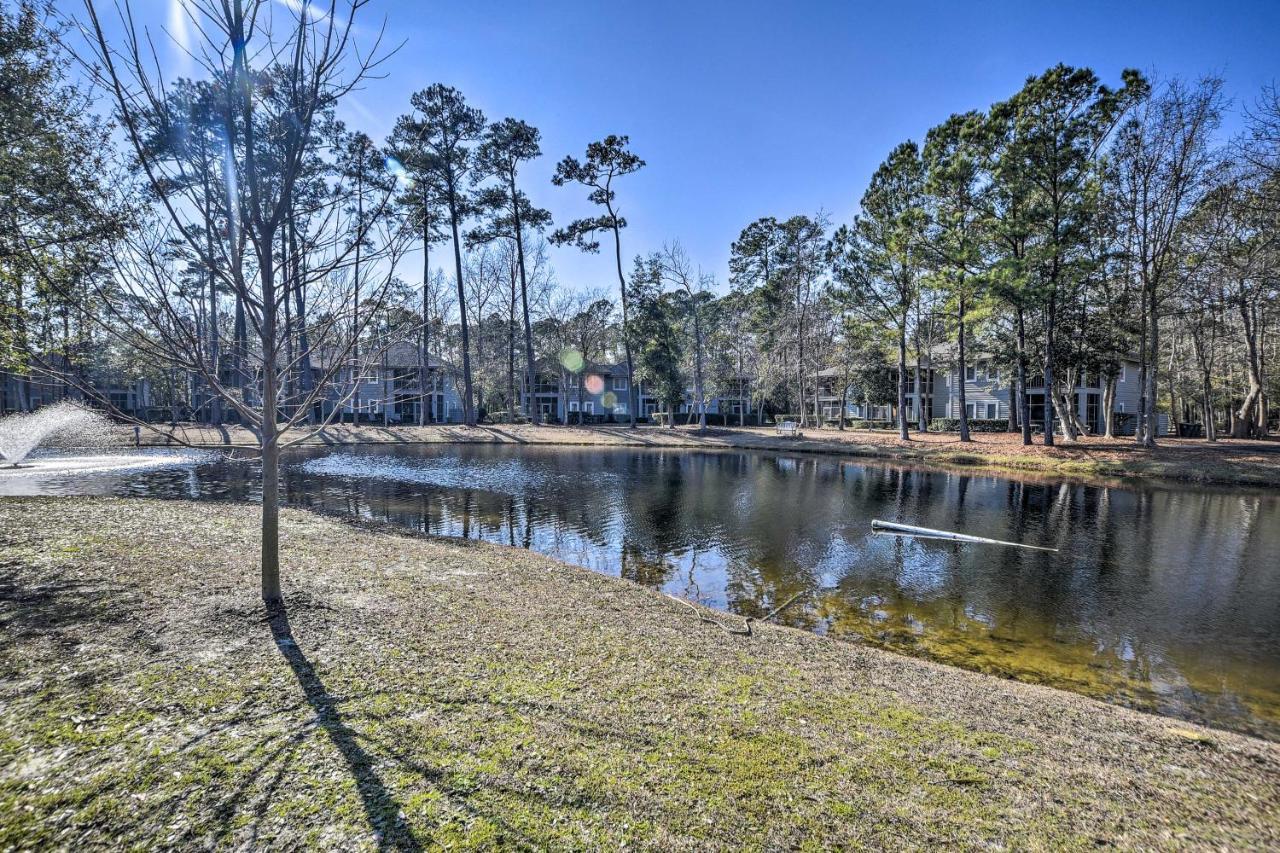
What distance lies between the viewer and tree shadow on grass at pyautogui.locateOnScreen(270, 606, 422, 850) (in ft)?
8.84

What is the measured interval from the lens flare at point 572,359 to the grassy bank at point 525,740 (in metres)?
47.1

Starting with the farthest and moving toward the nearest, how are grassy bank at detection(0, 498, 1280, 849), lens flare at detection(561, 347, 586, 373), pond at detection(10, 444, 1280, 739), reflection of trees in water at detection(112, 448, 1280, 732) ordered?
1. lens flare at detection(561, 347, 586, 373)
2. reflection of trees in water at detection(112, 448, 1280, 732)
3. pond at detection(10, 444, 1280, 739)
4. grassy bank at detection(0, 498, 1280, 849)

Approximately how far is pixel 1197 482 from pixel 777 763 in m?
29.1

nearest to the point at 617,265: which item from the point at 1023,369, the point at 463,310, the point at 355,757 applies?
the point at 463,310

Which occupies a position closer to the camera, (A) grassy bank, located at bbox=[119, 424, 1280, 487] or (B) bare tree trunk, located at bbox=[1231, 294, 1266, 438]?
(A) grassy bank, located at bbox=[119, 424, 1280, 487]

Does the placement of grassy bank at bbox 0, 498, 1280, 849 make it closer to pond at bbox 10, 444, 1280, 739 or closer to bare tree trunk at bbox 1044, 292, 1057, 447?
pond at bbox 10, 444, 1280, 739

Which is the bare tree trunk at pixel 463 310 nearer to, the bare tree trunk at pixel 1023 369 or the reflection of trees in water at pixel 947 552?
the reflection of trees in water at pixel 947 552

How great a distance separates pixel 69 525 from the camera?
369 inches

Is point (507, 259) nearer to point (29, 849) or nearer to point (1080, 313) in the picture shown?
point (1080, 313)

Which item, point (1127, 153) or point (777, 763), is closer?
point (777, 763)

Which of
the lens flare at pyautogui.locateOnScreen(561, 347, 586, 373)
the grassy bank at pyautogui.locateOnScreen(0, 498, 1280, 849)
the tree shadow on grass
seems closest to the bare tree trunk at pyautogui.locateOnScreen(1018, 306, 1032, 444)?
the grassy bank at pyautogui.locateOnScreen(0, 498, 1280, 849)

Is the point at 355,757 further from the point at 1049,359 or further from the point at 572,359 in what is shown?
the point at 572,359

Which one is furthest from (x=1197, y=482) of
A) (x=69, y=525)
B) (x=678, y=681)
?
(x=69, y=525)

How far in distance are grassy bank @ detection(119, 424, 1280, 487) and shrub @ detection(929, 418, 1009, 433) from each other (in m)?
3.34
